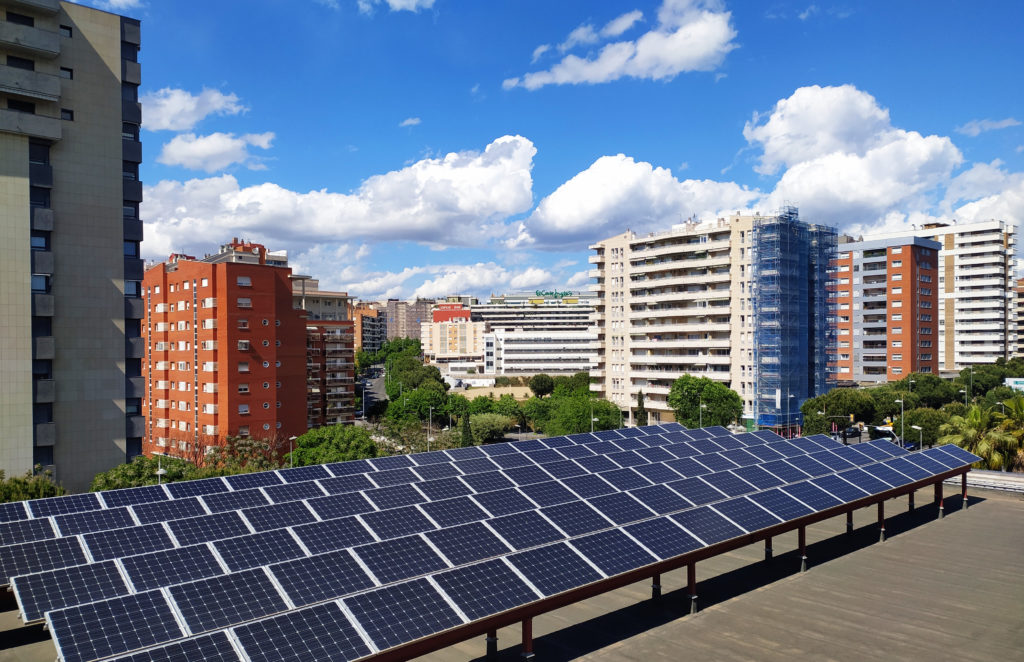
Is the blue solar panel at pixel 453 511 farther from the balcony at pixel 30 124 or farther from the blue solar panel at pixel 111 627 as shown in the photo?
the balcony at pixel 30 124

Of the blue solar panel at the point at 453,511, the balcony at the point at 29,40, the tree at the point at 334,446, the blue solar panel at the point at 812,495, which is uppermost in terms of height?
the balcony at the point at 29,40

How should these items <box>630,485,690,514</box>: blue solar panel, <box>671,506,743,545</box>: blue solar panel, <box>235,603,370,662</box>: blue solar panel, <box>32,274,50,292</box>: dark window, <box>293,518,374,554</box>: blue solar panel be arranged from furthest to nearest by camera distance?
1. <box>32,274,50,292</box>: dark window
2. <box>630,485,690,514</box>: blue solar panel
3. <box>671,506,743,545</box>: blue solar panel
4. <box>293,518,374,554</box>: blue solar panel
5. <box>235,603,370,662</box>: blue solar panel

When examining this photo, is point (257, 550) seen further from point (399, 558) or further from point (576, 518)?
point (576, 518)

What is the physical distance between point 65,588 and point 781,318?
92.7 m

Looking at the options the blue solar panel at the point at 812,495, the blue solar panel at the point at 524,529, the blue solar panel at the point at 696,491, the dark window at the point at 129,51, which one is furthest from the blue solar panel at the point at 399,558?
the dark window at the point at 129,51

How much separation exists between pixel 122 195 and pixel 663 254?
253 ft

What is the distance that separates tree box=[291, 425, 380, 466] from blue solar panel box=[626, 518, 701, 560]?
37446 millimetres

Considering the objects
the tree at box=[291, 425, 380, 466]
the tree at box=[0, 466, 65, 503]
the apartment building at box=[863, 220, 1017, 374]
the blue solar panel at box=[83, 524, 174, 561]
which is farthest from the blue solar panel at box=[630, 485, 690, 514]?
the apartment building at box=[863, 220, 1017, 374]

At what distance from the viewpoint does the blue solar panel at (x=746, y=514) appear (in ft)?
81.0

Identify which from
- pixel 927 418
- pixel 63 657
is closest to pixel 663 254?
pixel 927 418

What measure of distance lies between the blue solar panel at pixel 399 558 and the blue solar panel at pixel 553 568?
2280mm

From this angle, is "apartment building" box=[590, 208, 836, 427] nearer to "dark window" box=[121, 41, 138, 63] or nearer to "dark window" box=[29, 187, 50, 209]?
"dark window" box=[121, 41, 138, 63]

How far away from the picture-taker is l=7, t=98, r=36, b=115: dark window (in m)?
45.6

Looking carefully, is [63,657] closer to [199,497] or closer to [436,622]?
[436,622]
